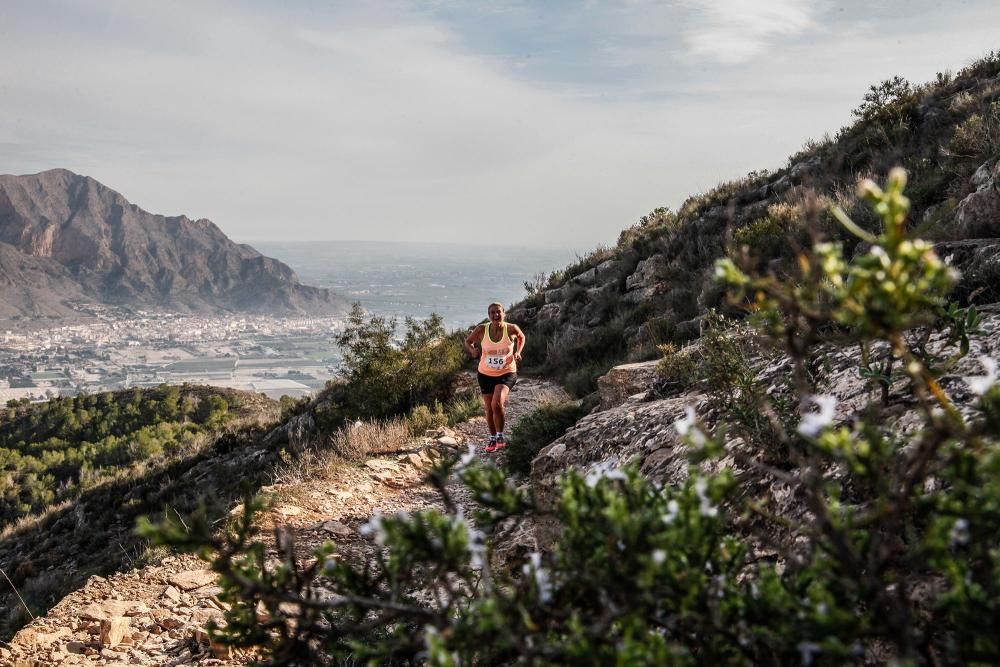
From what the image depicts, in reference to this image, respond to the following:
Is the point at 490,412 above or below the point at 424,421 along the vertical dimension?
above

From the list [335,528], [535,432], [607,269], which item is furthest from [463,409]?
[607,269]

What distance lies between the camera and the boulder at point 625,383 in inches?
272

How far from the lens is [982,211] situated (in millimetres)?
6469

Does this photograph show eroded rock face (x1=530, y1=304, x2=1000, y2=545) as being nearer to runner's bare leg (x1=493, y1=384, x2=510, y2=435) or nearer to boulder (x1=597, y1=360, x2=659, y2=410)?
boulder (x1=597, y1=360, x2=659, y2=410)

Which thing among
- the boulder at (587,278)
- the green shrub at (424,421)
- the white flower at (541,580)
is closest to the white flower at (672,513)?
the white flower at (541,580)

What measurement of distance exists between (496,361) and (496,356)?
7cm

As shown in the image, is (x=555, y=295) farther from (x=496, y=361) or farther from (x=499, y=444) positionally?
(x=499, y=444)

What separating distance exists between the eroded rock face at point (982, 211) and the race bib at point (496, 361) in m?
5.38

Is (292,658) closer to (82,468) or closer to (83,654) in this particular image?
(83,654)

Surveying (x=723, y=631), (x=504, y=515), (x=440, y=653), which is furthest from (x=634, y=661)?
(x=504, y=515)

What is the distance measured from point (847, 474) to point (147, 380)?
106726mm

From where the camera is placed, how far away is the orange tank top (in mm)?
7715

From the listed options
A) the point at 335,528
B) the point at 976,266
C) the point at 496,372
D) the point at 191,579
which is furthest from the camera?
the point at 496,372

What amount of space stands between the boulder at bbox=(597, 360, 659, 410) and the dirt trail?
2205 mm
